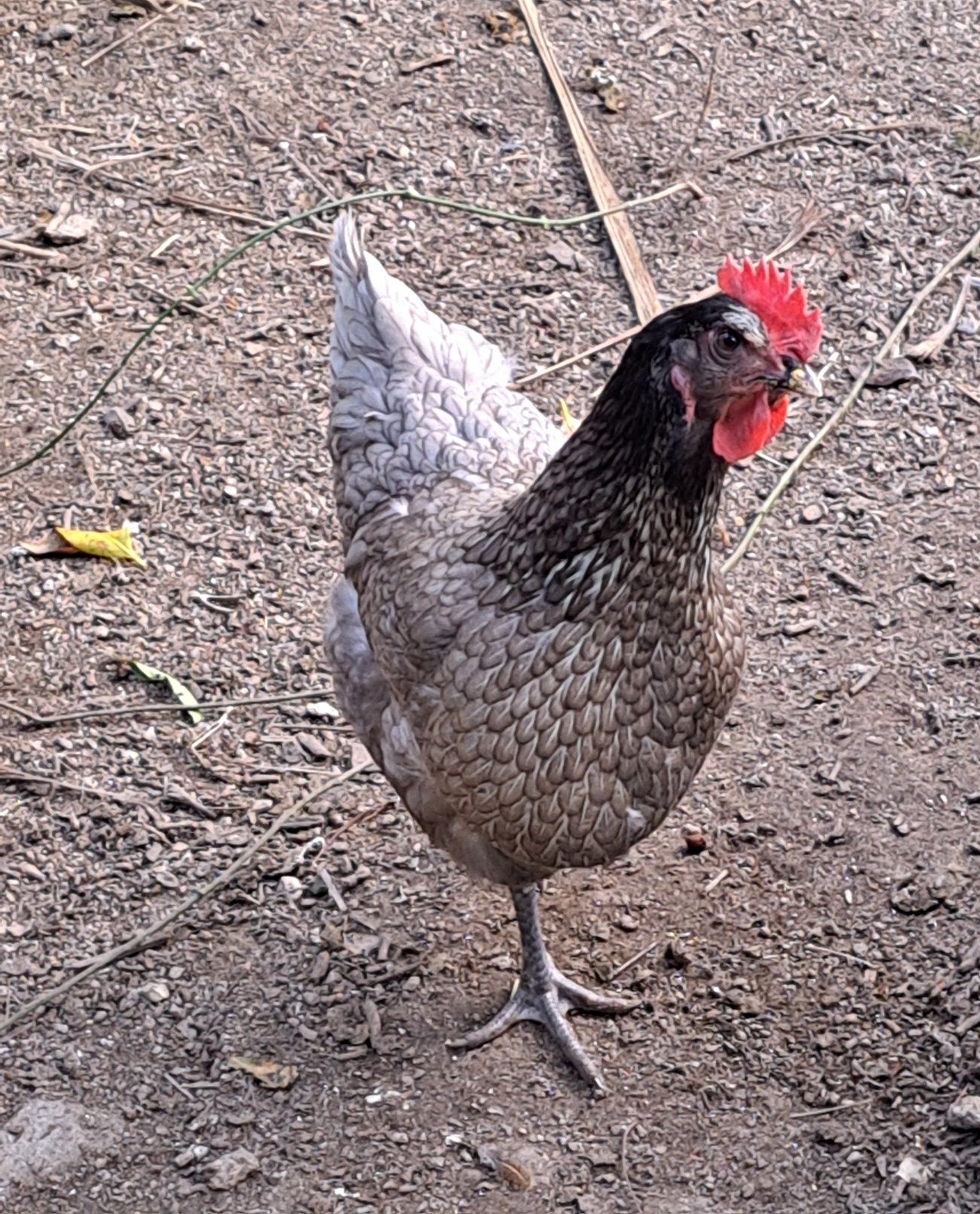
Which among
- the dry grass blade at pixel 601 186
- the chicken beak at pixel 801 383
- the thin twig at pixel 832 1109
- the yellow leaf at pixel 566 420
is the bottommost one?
the thin twig at pixel 832 1109

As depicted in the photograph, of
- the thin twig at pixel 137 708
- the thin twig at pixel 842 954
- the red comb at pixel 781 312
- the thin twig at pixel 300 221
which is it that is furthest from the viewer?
the thin twig at pixel 300 221

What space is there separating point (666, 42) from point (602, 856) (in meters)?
4.30

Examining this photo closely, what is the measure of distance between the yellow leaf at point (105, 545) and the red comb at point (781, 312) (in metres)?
2.65

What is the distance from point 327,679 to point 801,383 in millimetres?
2238

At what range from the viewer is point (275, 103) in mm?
6582

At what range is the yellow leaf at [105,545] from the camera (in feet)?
17.0

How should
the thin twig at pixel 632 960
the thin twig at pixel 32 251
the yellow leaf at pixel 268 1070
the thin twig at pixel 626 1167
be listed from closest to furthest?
the thin twig at pixel 626 1167
the yellow leaf at pixel 268 1070
the thin twig at pixel 632 960
the thin twig at pixel 32 251

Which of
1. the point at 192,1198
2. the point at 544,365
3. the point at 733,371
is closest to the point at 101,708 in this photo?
the point at 192,1198

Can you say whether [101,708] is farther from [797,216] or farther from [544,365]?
[797,216]

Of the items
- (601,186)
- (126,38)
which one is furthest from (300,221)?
(126,38)

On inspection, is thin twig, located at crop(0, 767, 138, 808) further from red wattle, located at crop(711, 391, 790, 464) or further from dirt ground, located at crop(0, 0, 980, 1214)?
red wattle, located at crop(711, 391, 790, 464)

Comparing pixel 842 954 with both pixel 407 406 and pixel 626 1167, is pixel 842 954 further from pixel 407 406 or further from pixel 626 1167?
pixel 407 406

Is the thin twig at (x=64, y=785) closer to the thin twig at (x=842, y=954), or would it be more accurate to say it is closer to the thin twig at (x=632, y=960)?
the thin twig at (x=632, y=960)

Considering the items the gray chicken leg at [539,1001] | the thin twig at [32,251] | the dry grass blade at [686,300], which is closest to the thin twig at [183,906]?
the gray chicken leg at [539,1001]
